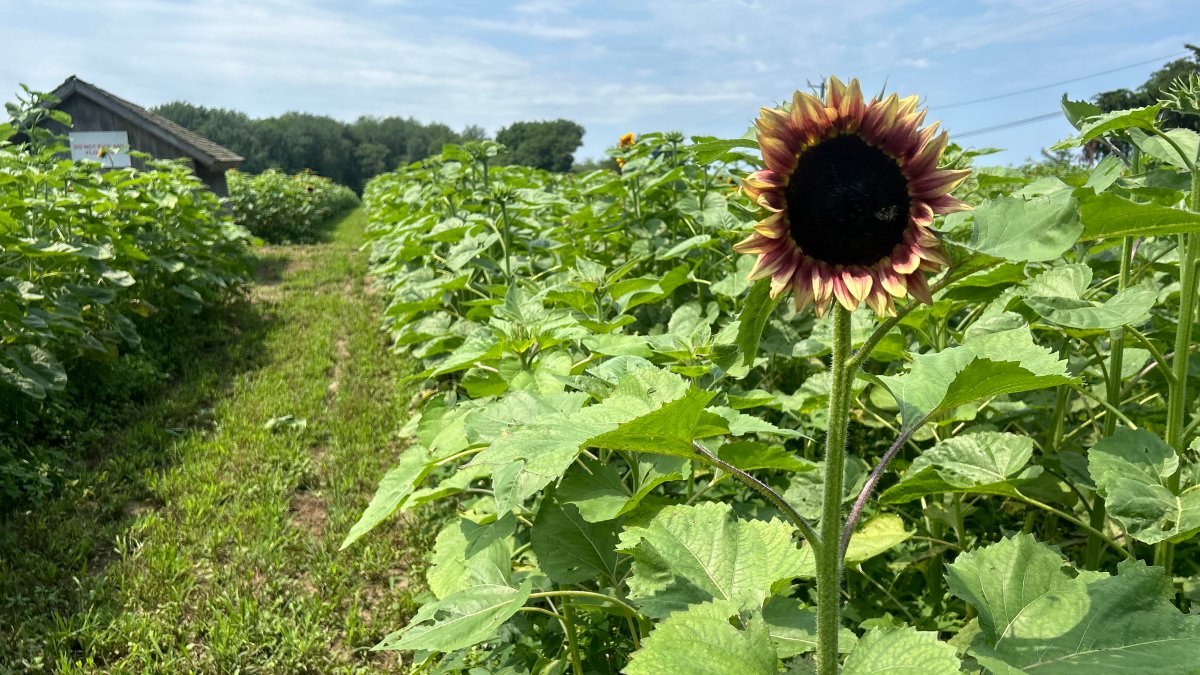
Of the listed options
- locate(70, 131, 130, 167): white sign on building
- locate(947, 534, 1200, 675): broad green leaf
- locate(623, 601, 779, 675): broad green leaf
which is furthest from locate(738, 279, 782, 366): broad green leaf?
locate(70, 131, 130, 167): white sign on building

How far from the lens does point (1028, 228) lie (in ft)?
3.10

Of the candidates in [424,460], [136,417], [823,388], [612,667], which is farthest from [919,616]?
[136,417]

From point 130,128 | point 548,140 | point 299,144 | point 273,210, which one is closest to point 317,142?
point 299,144

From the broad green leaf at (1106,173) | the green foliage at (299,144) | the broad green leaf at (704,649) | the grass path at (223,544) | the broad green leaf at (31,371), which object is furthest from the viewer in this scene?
the green foliage at (299,144)

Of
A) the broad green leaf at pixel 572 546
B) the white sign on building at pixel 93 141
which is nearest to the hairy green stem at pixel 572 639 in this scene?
the broad green leaf at pixel 572 546

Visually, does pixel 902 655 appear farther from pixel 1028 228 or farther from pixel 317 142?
pixel 317 142

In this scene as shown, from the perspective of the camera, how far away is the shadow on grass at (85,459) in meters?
3.40

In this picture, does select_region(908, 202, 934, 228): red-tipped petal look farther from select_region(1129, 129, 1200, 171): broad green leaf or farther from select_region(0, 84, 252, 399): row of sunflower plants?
select_region(0, 84, 252, 399): row of sunflower plants

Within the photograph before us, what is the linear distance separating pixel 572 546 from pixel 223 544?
262cm

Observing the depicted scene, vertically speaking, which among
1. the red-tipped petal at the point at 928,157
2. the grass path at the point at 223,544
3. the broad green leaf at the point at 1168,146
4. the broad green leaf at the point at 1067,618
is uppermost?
the broad green leaf at the point at 1168,146

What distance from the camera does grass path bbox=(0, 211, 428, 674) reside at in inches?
118

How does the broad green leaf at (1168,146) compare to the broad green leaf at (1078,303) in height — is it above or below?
above

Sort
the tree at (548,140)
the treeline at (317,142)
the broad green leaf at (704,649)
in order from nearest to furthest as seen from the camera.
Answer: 1. the broad green leaf at (704,649)
2. the tree at (548,140)
3. the treeline at (317,142)

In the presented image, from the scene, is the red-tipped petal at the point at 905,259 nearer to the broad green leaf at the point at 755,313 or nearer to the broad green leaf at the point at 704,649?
the broad green leaf at the point at 755,313
